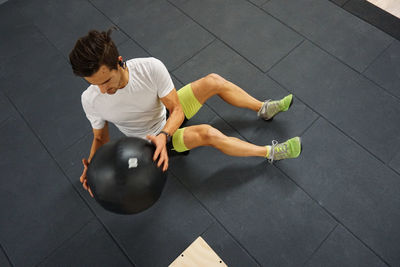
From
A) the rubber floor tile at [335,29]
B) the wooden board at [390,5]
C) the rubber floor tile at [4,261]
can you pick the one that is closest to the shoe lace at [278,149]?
the rubber floor tile at [335,29]

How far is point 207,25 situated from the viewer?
2955 millimetres

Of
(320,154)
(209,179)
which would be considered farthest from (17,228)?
(320,154)

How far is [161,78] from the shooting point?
5.58ft

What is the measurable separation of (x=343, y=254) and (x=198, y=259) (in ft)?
3.28

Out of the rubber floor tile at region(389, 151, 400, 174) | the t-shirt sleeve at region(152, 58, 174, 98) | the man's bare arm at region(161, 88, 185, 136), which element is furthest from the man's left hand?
the rubber floor tile at region(389, 151, 400, 174)

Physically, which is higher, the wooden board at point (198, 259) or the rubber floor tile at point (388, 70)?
the rubber floor tile at point (388, 70)

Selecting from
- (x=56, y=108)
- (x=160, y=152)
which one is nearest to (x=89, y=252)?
(x=160, y=152)

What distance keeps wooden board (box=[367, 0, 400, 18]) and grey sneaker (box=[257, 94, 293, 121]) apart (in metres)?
1.47

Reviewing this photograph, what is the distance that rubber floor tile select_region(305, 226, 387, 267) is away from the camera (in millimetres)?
1988

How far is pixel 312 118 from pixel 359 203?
699 mm

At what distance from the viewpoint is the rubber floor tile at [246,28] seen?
2.76 m

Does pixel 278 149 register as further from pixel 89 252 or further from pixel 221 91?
pixel 89 252

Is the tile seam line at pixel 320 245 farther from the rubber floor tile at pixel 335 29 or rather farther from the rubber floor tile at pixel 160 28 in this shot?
the rubber floor tile at pixel 160 28

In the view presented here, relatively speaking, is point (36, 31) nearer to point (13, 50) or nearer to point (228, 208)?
point (13, 50)
